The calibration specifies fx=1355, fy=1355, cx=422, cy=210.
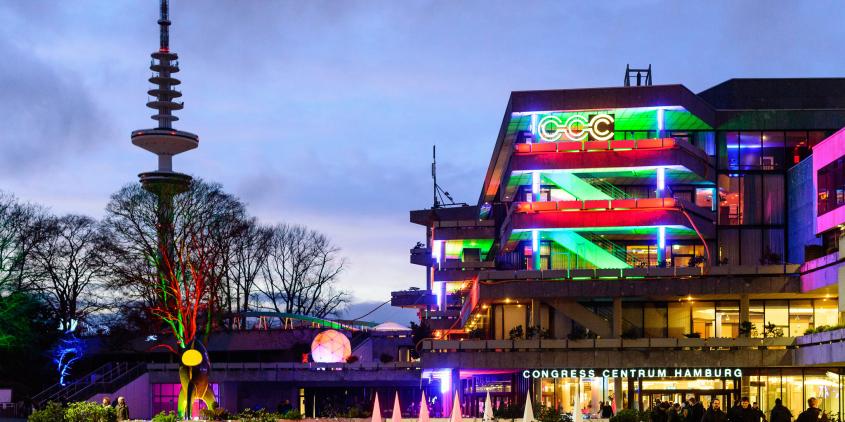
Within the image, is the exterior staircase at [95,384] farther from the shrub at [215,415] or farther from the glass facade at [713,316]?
the shrub at [215,415]

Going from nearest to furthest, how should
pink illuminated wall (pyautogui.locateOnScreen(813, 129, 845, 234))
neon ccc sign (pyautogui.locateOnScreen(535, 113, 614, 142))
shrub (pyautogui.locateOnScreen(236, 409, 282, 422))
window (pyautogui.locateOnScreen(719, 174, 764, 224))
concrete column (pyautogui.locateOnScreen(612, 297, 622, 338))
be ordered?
1. shrub (pyautogui.locateOnScreen(236, 409, 282, 422))
2. pink illuminated wall (pyautogui.locateOnScreen(813, 129, 845, 234))
3. concrete column (pyautogui.locateOnScreen(612, 297, 622, 338))
4. neon ccc sign (pyautogui.locateOnScreen(535, 113, 614, 142))
5. window (pyautogui.locateOnScreen(719, 174, 764, 224))

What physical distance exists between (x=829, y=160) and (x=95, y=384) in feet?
173

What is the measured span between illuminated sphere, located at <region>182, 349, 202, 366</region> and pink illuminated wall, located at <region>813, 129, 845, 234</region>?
3013 cm

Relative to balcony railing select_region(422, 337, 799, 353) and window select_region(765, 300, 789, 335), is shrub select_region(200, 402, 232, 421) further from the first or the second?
window select_region(765, 300, 789, 335)

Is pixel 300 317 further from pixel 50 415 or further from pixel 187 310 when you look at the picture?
pixel 50 415

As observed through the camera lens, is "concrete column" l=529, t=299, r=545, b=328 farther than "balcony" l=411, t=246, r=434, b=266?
No

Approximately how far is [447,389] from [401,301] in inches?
2065

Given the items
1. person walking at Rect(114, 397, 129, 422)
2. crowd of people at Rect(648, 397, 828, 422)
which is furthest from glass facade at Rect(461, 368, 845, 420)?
person walking at Rect(114, 397, 129, 422)

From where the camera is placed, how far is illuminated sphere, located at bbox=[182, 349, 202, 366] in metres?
57.9

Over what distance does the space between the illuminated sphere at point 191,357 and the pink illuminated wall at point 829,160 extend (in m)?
30.1

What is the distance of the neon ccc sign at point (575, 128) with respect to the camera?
251ft

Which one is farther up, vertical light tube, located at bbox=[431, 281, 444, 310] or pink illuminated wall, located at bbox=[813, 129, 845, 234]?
pink illuminated wall, located at bbox=[813, 129, 845, 234]

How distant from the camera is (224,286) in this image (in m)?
108

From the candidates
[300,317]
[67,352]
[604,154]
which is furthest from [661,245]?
[67,352]
